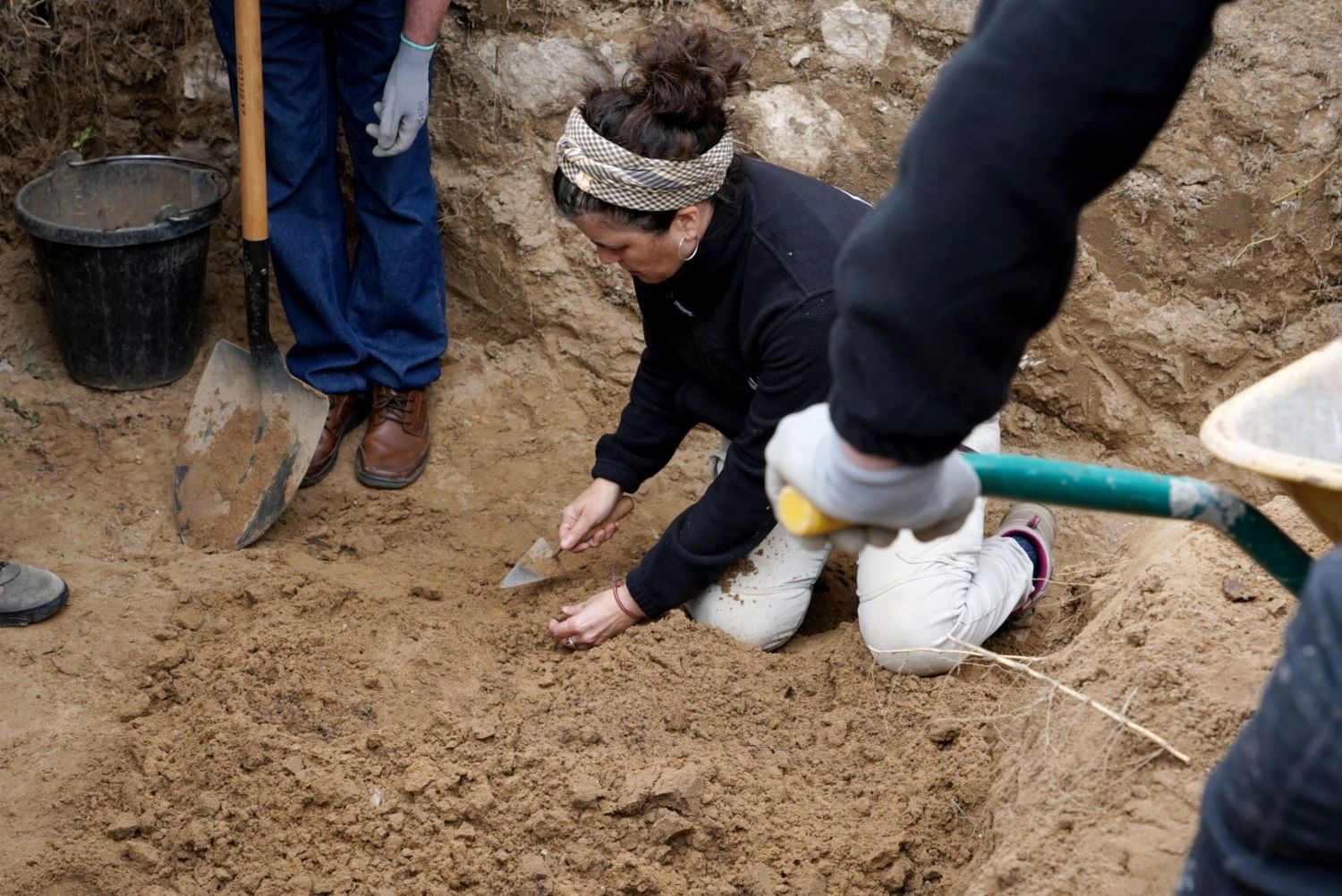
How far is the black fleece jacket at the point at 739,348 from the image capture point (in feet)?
7.18

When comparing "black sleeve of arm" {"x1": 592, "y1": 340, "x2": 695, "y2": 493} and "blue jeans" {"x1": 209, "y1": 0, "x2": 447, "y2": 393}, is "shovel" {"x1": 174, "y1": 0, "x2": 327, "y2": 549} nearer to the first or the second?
"blue jeans" {"x1": 209, "y1": 0, "x2": 447, "y2": 393}

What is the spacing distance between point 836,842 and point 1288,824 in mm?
1176

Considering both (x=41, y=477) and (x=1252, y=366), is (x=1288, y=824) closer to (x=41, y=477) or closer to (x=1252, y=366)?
(x=1252, y=366)

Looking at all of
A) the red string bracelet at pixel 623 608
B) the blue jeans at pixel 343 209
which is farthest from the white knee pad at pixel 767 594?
the blue jeans at pixel 343 209

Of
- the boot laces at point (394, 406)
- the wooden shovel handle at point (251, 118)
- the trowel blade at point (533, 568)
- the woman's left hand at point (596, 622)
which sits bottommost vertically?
the boot laces at point (394, 406)

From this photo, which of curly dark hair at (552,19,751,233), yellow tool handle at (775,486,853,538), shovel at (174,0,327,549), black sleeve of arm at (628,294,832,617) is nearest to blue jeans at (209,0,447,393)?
shovel at (174,0,327,549)

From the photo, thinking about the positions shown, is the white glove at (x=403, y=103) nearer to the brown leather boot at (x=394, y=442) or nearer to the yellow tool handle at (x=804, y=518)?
the brown leather boot at (x=394, y=442)

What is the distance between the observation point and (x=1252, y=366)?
9.62ft

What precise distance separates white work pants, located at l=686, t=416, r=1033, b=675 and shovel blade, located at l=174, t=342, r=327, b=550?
1.05m

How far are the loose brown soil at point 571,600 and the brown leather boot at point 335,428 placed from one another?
0.07 meters

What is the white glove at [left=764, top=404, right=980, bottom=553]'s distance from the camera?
3.32ft

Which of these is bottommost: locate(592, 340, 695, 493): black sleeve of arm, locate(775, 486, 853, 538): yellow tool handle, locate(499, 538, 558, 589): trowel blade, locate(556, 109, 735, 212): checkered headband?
locate(499, 538, 558, 589): trowel blade

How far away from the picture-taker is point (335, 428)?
125 inches

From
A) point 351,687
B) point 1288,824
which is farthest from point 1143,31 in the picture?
point 351,687
